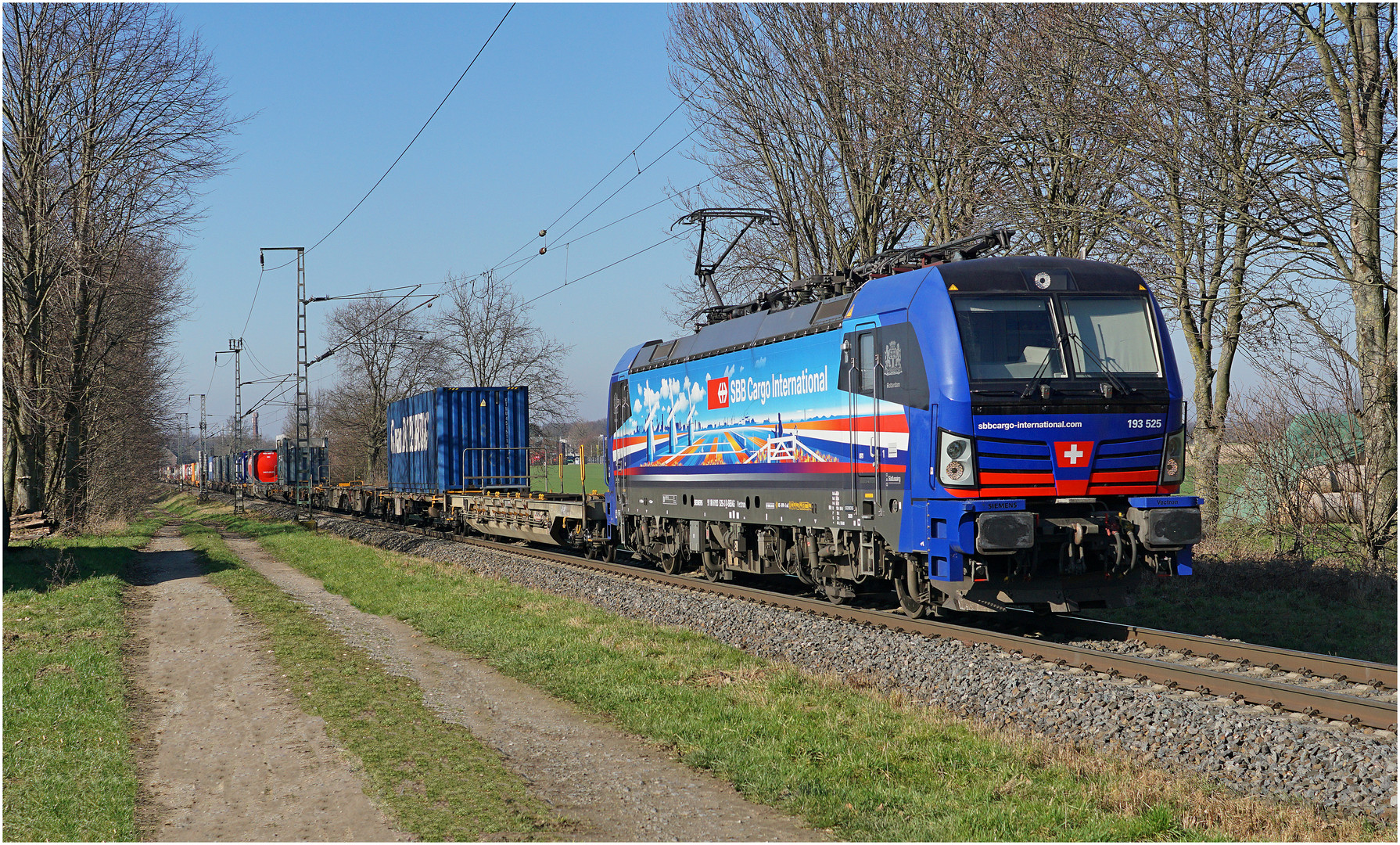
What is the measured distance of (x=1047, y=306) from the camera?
35.3 ft

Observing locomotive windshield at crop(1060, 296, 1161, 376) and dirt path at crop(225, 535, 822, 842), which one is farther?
locomotive windshield at crop(1060, 296, 1161, 376)

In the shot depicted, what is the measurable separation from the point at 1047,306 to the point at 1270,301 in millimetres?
7000

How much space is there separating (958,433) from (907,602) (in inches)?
112

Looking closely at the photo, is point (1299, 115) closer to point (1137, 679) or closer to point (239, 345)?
point (1137, 679)

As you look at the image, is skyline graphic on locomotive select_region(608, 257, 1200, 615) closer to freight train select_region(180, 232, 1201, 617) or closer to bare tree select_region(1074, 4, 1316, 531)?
freight train select_region(180, 232, 1201, 617)

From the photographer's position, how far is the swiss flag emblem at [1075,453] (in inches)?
410

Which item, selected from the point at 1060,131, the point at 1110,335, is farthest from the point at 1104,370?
the point at 1060,131

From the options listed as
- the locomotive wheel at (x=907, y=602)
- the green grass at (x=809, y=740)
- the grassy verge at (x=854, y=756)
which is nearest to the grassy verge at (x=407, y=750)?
the green grass at (x=809, y=740)

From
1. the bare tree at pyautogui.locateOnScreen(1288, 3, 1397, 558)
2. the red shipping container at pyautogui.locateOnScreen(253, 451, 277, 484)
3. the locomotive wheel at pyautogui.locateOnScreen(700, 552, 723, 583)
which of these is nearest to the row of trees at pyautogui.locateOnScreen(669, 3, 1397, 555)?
the bare tree at pyautogui.locateOnScreen(1288, 3, 1397, 558)

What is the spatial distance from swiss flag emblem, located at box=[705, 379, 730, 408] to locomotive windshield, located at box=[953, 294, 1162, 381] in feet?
16.9

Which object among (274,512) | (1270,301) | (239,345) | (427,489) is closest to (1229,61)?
(1270,301)

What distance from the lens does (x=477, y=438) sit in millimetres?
29031

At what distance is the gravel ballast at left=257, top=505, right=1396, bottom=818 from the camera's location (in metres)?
6.64

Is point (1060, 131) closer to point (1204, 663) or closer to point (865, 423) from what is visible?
point (865, 423)
